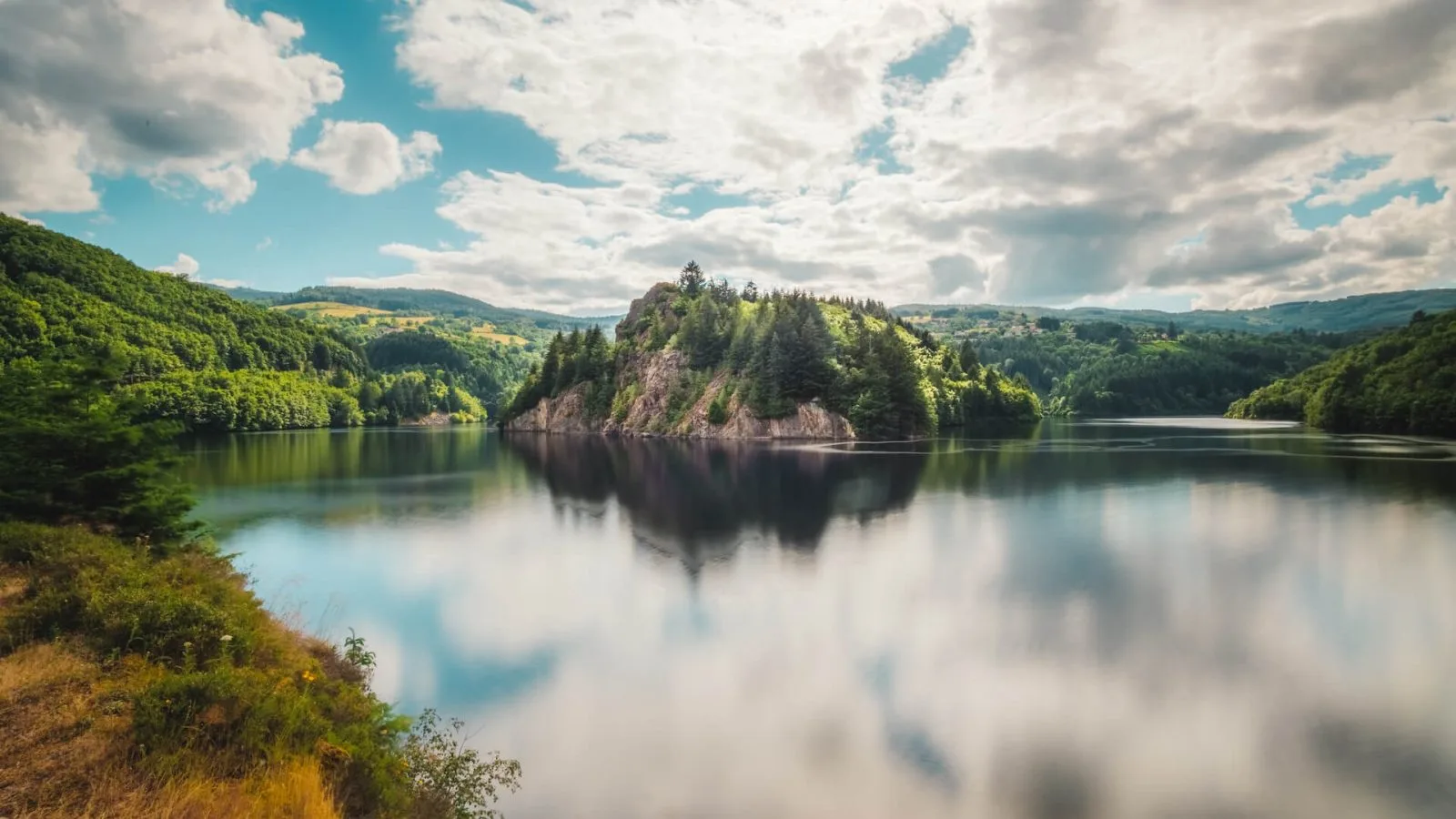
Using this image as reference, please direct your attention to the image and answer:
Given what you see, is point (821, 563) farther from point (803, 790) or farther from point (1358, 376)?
point (1358, 376)

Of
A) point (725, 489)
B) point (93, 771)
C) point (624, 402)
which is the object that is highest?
point (624, 402)

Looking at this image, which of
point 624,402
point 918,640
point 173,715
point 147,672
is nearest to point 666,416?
point 624,402

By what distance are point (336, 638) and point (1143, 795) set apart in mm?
21520

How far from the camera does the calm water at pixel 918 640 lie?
13.4 metres

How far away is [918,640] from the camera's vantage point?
20.8 meters

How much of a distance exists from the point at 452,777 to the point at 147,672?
17.0ft

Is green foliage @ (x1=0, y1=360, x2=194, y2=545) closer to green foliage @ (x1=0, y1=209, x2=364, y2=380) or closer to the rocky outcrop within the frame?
the rocky outcrop

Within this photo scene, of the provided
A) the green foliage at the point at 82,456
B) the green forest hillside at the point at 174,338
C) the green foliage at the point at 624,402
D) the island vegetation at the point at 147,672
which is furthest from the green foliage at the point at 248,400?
the island vegetation at the point at 147,672

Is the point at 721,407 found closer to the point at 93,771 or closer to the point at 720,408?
the point at 720,408

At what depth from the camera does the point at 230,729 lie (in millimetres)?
10156

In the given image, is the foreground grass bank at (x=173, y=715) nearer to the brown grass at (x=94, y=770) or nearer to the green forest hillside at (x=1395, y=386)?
the brown grass at (x=94, y=770)

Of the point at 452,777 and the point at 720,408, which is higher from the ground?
the point at 720,408

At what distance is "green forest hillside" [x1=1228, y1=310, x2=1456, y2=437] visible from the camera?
9038cm

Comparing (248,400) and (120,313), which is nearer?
(248,400)
